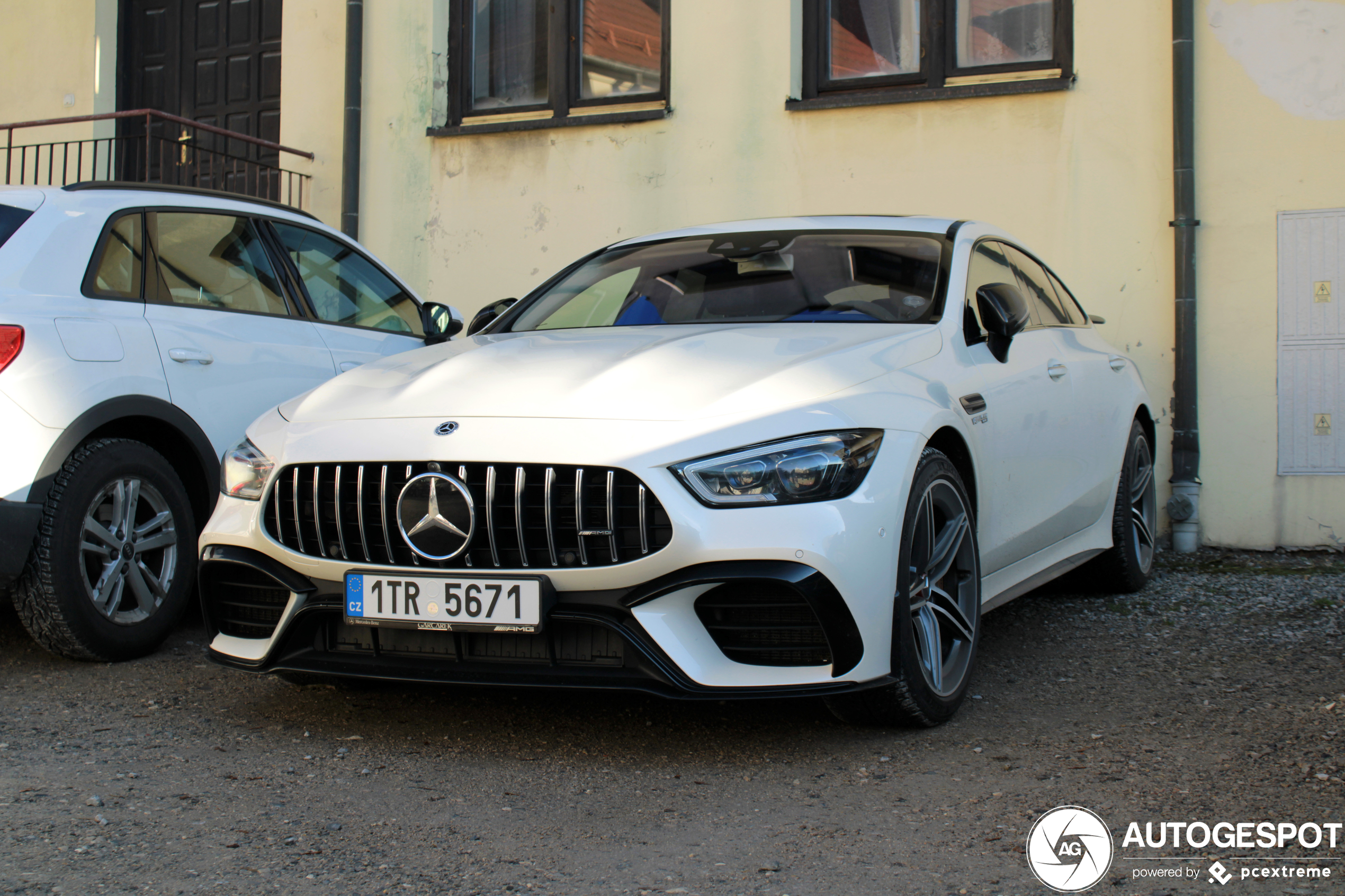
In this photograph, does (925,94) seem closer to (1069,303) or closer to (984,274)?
(1069,303)

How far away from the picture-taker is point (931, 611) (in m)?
3.55

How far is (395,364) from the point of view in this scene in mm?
3988

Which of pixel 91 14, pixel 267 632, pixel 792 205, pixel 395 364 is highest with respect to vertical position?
pixel 91 14

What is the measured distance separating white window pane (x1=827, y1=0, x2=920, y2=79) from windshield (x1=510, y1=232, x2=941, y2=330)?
404cm

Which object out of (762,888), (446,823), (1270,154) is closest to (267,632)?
(446,823)

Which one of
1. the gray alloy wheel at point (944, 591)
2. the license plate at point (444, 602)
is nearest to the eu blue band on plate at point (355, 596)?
the license plate at point (444, 602)

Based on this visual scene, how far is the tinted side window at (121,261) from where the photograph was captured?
445 centimetres

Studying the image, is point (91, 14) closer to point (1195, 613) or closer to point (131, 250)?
point (131, 250)

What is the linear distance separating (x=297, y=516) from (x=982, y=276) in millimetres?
2508

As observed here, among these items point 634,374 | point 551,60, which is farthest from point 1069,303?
point 551,60

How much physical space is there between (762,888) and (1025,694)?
1.78m

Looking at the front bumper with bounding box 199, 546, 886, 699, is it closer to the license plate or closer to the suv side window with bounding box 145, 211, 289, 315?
the license plate

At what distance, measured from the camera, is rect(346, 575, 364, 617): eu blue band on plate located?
10.7 ft

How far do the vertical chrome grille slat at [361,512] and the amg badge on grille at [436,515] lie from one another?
0.35 feet
